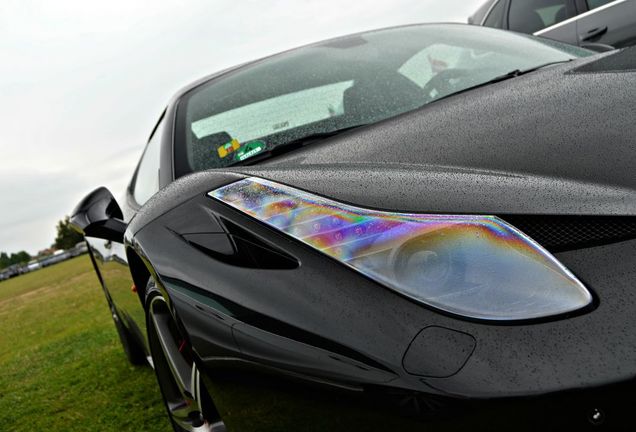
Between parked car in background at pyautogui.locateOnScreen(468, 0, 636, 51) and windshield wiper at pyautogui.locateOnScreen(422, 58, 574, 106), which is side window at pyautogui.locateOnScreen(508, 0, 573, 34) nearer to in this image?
parked car in background at pyautogui.locateOnScreen(468, 0, 636, 51)

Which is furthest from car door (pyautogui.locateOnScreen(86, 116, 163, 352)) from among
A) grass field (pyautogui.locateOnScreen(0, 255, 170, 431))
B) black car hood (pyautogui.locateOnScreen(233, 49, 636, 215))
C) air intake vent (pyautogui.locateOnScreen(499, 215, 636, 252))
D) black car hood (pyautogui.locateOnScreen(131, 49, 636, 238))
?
air intake vent (pyautogui.locateOnScreen(499, 215, 636, 252))

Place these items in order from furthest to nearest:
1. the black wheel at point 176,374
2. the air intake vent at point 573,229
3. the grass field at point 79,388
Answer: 1. the grass field at point 79,388
2. the black wheel at point 176,374
3. the air intake vent at point 573,229

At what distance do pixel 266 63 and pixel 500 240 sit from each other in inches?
69.4

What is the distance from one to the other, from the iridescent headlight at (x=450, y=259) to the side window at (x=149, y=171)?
1164 mm

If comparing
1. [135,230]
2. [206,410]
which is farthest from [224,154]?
[206,410]

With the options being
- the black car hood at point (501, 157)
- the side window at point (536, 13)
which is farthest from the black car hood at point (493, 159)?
the side window at point (536, 13)

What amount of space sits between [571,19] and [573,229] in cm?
517

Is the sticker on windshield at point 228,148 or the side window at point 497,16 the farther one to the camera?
the side window at point 497,16

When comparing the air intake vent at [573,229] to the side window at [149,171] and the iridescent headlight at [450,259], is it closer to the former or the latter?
the iridescent headlight at [450,259]

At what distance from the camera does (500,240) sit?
4.17 ft

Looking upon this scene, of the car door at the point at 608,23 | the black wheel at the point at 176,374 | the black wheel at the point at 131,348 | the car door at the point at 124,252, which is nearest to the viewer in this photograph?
the black wheel at the point at 176,374

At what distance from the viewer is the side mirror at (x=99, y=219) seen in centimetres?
226

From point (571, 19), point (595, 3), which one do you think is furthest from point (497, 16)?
point (595, 3)

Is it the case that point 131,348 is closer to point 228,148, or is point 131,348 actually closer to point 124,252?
point 124,252
